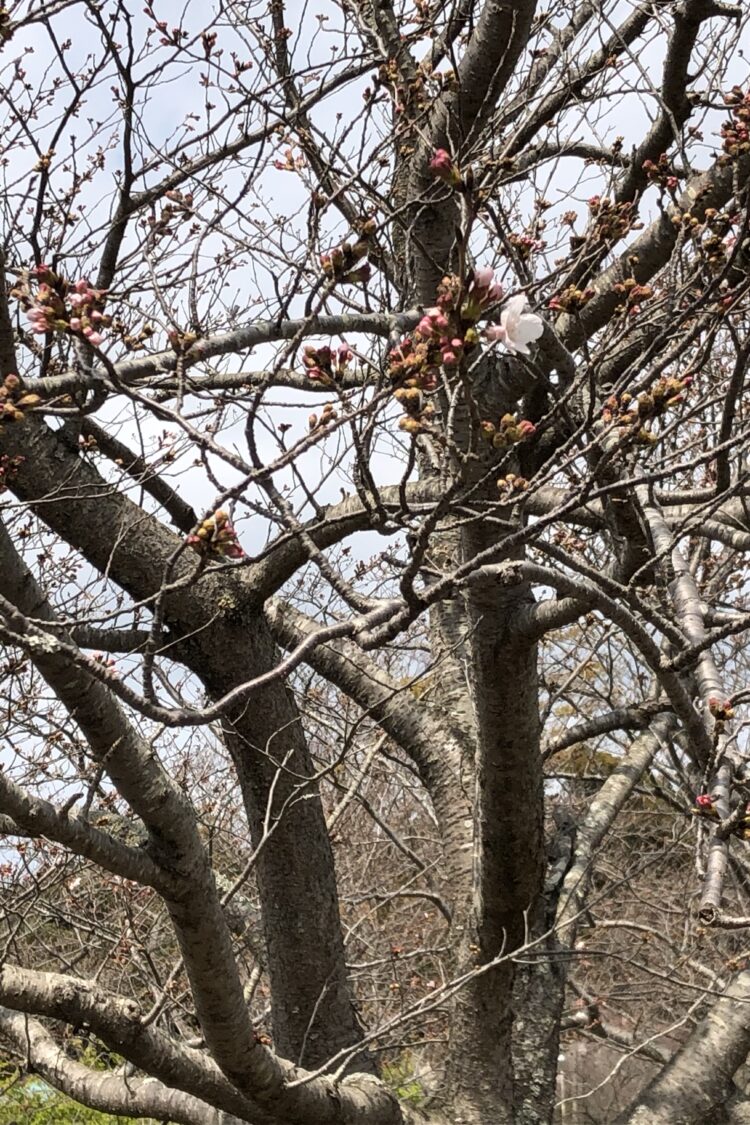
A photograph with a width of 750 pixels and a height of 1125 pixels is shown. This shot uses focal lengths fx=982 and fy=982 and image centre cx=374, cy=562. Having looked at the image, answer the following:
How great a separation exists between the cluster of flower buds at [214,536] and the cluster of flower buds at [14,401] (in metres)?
0.50

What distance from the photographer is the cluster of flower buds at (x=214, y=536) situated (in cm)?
170

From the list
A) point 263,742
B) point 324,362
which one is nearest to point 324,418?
point 324,362

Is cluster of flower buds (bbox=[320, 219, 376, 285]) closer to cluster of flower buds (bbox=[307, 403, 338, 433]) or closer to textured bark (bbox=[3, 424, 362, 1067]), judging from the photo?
cluster of flower buds (bbox=[307, 403, 338, 433])

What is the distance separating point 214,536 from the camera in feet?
5.69

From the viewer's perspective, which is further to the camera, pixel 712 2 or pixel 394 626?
pixel 712 2

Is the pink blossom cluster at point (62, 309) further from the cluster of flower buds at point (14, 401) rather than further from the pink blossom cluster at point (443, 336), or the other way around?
the pink blossom cluster at point (443, 336)

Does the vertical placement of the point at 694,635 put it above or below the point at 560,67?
below

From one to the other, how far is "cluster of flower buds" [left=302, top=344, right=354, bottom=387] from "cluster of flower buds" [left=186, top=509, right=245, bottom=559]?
29 cm

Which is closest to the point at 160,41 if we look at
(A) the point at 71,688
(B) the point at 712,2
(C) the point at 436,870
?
(B) the point at 712,2

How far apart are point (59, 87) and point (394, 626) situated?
3.65 meters

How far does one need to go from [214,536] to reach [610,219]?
137 cm

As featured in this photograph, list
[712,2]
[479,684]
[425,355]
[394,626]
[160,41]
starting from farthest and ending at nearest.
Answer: [160,41], [479,684], [712,2], [394,626], [425,355]

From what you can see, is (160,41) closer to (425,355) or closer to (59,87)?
(59,87)

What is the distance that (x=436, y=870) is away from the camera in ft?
23.3
